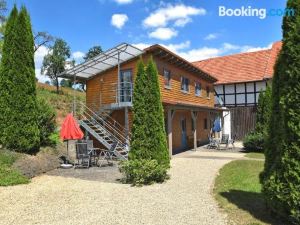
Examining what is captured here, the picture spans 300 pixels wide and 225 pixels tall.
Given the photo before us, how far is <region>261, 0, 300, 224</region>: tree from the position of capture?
5.41m

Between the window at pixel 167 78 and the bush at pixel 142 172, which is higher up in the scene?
the window at pixel 167 78

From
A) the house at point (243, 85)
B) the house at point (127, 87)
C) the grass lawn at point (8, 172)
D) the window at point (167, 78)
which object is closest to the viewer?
the grass lawn at point (8, 172)

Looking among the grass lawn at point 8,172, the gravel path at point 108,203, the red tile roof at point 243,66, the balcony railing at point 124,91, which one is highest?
the red tile roof at point 243,66

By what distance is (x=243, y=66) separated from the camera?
3123 cm

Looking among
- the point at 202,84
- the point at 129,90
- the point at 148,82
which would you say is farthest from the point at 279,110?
the point at 202,84

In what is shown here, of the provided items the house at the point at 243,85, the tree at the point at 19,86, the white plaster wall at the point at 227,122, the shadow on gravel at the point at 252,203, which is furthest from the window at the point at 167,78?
the white plaster wall at the point at 227,122

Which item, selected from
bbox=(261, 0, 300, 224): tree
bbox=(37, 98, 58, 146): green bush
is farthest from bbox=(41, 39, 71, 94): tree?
bbox=(261, 0, 300, 224): tree

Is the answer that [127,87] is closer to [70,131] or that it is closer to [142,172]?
[70,131]

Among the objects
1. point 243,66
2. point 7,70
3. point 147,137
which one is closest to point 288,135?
point 147,137

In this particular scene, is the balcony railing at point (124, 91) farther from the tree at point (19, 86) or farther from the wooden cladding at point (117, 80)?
the tree at point (19, 86)

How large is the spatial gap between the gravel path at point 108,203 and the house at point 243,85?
18726 millimetres

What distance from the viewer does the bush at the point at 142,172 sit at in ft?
31.6

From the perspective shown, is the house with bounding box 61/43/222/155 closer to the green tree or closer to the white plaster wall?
the green tree

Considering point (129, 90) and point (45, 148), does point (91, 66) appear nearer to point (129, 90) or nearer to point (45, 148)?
point (129, 90)
